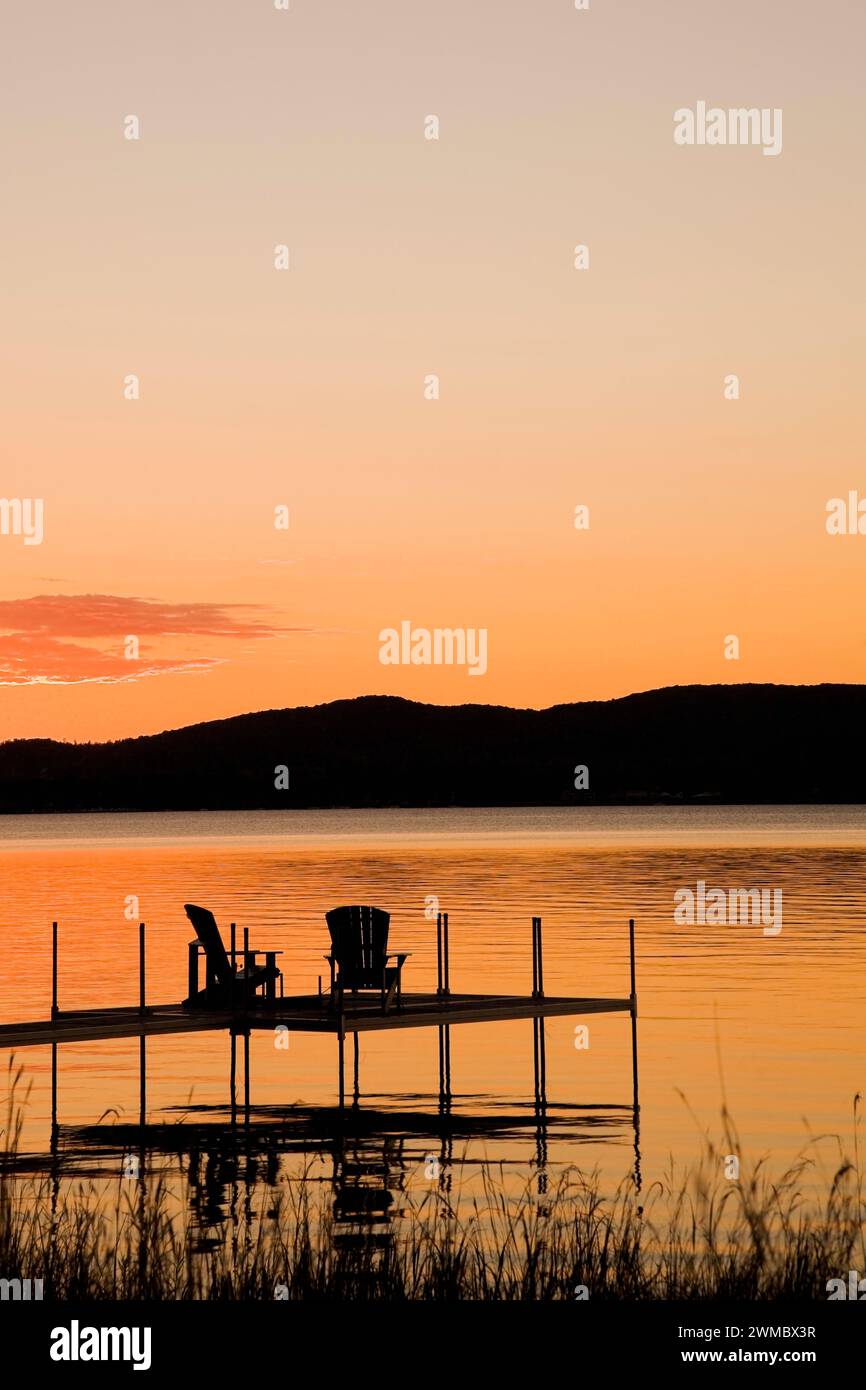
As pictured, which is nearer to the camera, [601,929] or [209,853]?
[601,929]

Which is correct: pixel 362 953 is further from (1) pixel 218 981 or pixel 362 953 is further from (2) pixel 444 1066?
(2) pixel 444 1066

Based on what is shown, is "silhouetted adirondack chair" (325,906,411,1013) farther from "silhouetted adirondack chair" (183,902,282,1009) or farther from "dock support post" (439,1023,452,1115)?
"dock support post" (439,1023,452,1115)

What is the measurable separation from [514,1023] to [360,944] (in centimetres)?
1721

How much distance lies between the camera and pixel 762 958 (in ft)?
189

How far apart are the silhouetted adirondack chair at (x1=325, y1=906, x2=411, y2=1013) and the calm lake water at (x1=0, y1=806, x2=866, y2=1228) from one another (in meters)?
2.04

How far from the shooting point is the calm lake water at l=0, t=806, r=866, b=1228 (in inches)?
1096

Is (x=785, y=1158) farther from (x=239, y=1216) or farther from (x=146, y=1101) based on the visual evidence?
(x=146, y=1101)

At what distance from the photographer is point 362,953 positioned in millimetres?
26891

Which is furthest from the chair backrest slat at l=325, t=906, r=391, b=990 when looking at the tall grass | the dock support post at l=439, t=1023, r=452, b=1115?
the tall grass

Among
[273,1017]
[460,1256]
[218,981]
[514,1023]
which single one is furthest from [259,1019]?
[514,1023]

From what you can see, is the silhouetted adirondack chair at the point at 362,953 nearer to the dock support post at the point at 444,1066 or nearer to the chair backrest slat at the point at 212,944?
the chair backrest slat at the point at 212,944

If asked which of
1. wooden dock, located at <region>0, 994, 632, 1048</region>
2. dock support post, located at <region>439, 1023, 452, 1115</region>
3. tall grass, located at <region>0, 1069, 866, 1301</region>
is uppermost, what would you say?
wooden dock, located at <region>0, 994, 632, 1048</region>
